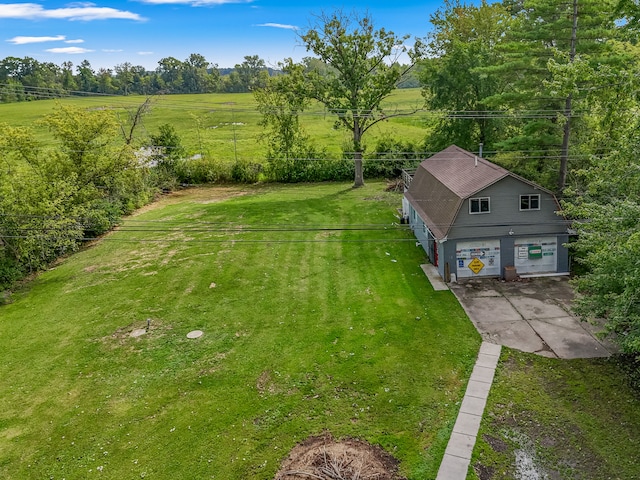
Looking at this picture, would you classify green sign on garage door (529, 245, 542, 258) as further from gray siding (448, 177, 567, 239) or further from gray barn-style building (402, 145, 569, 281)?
gray siding (448, 177, 567, 239)

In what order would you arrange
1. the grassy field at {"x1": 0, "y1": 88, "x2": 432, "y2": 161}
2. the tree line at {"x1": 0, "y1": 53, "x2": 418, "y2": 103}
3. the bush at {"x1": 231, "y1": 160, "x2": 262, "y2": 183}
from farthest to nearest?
the tree line at {"x1": 0, "y1": 53, "x2": 418, "y2": 103}
the grassy field at {"x1": 0, "y1": 88, "x2": 432, "y2": 161}
the bush at {"x1": 231, "y1": 160, "x2": 262, "y2": 183}

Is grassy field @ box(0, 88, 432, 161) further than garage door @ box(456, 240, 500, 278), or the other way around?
grassy field @ box(0, 88, 432, 161)

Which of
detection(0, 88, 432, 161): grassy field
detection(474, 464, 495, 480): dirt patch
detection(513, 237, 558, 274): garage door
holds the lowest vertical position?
detection(474, 464, 495, 480): dirt patch

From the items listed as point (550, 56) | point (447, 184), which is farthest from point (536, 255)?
point (550, 56)

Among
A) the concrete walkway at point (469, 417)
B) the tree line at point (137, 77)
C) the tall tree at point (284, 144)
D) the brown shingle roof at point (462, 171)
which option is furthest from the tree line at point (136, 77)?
the concrete walkway at point (469, 417)

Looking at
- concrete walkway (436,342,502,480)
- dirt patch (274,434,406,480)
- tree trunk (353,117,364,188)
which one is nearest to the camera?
dirt patch (274,434,406,480)

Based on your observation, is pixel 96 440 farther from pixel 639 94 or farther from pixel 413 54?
pixel 413 54

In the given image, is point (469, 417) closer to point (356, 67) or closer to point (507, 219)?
point (507, 219)

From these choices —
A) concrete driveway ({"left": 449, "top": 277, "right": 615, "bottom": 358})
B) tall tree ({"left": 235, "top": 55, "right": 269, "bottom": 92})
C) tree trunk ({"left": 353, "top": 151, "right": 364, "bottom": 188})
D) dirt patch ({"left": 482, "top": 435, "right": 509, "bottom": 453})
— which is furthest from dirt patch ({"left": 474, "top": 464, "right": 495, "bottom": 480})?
tall tree ({"left": 235, "top": 55, "right": 269, "bottom": 92})
